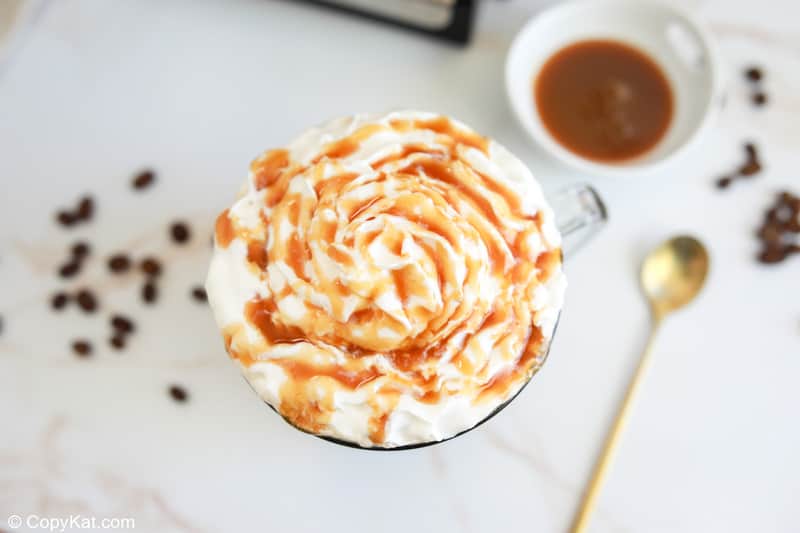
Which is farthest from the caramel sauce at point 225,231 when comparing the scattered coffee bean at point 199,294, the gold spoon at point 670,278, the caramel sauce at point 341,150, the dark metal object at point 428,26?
the gold spoon at point 670,278

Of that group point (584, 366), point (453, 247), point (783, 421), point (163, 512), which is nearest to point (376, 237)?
point (453, 247)

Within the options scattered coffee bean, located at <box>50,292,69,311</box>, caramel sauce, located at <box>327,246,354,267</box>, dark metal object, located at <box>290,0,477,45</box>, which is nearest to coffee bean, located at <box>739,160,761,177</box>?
dark metal object, located at <box>290,0,477,45</box>

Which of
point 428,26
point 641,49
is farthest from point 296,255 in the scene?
point 641,49

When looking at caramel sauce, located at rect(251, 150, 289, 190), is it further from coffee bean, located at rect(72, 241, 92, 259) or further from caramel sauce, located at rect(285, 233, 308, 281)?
coffee bean, located at rect(72, 241, 92, 259)

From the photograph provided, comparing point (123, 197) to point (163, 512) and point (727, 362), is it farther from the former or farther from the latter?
point (727, 362)

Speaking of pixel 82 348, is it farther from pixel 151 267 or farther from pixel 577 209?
pixel 577 209
